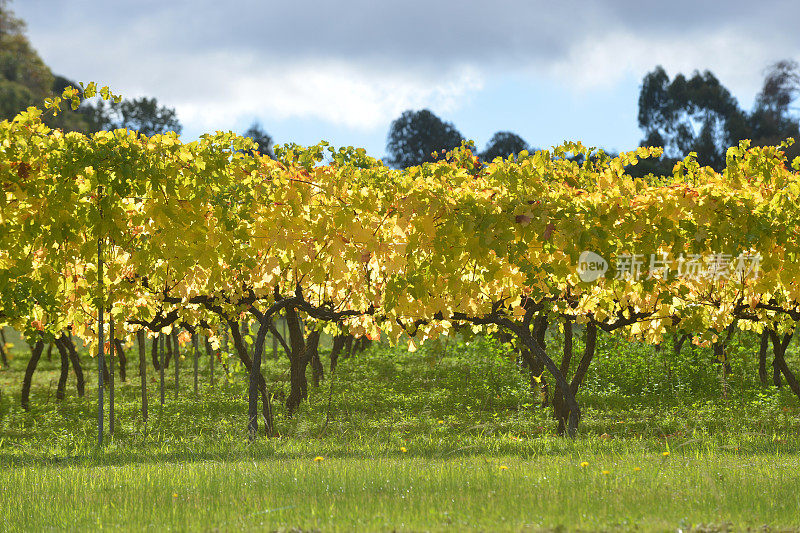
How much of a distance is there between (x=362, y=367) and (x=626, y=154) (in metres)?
10.5

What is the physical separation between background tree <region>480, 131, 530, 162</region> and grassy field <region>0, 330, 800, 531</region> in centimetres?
3783

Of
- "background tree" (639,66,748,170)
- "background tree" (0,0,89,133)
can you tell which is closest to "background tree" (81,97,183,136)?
"background tree" (0,0,89,133)

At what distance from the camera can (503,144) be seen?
50938 mm

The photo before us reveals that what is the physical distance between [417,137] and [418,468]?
1978 inches

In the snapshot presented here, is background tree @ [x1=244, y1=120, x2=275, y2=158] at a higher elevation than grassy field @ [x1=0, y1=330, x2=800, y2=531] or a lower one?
higher

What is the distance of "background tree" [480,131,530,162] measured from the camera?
50.8 m

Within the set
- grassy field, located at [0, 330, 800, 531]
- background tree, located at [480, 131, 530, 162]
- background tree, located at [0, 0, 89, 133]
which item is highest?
background tree, located at [0, 0, 89, 133]

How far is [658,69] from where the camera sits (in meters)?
50.8

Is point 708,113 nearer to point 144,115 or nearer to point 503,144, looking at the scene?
point 503,144

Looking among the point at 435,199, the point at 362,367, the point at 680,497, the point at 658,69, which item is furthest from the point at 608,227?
the point at 658,69

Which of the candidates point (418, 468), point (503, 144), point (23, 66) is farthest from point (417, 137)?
point (418, 468)

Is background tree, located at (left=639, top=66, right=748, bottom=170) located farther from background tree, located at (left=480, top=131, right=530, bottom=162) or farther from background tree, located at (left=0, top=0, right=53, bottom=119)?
background tree, located at (left=0, top=0, right=53, bottom=119)

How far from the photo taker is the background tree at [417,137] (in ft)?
178

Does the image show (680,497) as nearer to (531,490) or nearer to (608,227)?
(531,490)
